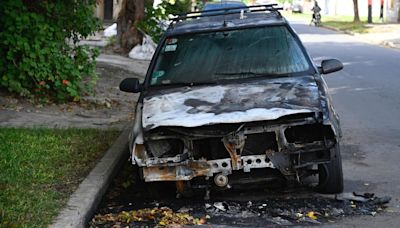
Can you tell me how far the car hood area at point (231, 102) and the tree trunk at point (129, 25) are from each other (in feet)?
46.0

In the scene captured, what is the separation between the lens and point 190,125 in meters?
5.75

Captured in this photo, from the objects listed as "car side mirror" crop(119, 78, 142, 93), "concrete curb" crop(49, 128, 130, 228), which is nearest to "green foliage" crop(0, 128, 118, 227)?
"concrete curb" crop(49, 128, 130, 228)

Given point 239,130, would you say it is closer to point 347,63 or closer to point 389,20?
point 347,63

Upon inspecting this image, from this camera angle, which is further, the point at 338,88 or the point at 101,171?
the point at 338,88

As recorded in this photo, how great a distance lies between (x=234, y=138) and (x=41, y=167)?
2348 mm

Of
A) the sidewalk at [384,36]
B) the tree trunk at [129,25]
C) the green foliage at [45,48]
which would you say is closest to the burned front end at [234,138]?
the green foliage at [45,48]

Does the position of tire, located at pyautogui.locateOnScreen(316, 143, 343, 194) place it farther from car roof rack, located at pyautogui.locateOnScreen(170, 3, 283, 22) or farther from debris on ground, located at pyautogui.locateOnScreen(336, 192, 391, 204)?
car roof rack, located at pyautogui.locateOnScreen(170, 3, 283, 22)

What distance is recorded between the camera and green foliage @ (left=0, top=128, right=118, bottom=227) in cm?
550

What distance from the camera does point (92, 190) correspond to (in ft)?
20.6

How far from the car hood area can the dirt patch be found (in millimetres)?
3662

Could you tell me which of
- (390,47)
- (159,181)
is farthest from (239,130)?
(390,47)

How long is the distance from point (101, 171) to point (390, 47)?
2258 cm

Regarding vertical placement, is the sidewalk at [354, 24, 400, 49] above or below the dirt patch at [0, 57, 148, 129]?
below

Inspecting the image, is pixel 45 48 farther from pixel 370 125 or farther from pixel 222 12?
pixel 370 125
